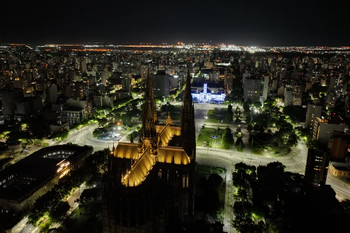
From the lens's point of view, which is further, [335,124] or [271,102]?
[271,102]

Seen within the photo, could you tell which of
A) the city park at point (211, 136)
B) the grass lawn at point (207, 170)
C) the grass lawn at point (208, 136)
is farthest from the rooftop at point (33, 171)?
the grass lawn at point (208, 136)

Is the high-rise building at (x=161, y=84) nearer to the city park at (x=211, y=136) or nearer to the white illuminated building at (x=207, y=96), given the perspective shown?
the city park at (x=211, y=136)

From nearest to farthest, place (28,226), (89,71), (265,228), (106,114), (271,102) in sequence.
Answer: (265,228)
(28,226)
(106,114)
(271,102)
(89,71)

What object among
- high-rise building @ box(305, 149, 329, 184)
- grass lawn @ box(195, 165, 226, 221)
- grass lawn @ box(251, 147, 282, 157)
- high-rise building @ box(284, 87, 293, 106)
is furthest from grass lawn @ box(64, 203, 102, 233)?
high-rise building @ box(284, 87, 293, 106)

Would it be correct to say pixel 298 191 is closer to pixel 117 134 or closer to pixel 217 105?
pixel 117 134

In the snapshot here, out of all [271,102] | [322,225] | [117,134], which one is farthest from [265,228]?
[271,102]

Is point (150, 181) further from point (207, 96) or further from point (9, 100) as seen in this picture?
point (207, 96)
